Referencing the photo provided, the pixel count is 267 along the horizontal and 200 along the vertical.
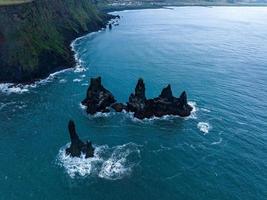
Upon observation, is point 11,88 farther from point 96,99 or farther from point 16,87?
point 96,99

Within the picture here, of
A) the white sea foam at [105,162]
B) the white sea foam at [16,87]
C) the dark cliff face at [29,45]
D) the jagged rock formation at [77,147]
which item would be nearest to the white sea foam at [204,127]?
the white sea foam at [105,162]

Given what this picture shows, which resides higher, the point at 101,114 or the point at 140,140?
the point at 140,140

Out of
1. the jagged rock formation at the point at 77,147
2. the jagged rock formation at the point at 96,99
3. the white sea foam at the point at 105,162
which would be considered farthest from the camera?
the jagged rock formation at the point at 96,99

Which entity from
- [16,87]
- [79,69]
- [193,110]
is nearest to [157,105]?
[193,110]

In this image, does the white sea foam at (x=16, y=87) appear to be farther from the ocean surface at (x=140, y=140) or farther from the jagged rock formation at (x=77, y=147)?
the jagged rock formation at (x=77, y=147)

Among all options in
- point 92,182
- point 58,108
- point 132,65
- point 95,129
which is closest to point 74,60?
point 132,65

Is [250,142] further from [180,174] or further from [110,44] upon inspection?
[110,44]
